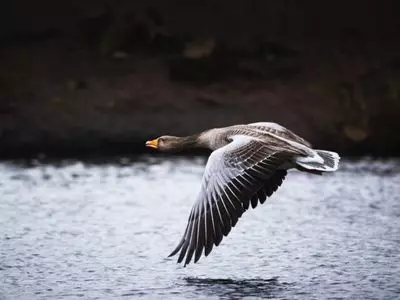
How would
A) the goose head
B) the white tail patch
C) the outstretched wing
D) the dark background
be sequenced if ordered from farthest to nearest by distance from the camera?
the dark background
the goose head
the white tail patch
the outstretched wing

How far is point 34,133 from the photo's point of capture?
15234mm

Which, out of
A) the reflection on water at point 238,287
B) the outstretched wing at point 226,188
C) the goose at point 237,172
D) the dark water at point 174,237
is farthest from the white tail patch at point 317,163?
the reflection on water at point 238,287

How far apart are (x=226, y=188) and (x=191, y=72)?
8235 mm

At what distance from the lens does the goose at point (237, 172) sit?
7.71 metres

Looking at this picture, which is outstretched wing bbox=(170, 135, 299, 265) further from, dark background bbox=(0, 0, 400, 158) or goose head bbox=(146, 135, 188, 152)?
dark background bbox=(0, 0, 400, 158)

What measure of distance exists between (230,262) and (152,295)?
127cm

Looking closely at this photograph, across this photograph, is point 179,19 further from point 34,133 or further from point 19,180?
point 19,180

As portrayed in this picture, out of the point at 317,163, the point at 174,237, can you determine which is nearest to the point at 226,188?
the point at 317,163

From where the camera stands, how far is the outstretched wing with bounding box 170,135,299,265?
25.2ft

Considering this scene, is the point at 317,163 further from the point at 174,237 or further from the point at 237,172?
the point at 174,237

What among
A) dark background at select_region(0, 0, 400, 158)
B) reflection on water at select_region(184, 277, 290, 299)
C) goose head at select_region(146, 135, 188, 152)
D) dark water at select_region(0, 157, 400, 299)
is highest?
dark background at select_region(0, 0, 400, 158)

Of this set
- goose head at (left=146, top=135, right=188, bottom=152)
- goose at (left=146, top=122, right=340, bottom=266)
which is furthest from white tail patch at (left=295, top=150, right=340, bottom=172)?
goose head at (left=146, top=135, right=188, bottom=152)

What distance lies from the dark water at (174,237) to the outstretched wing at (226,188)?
1.28ft

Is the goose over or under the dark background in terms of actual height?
under
